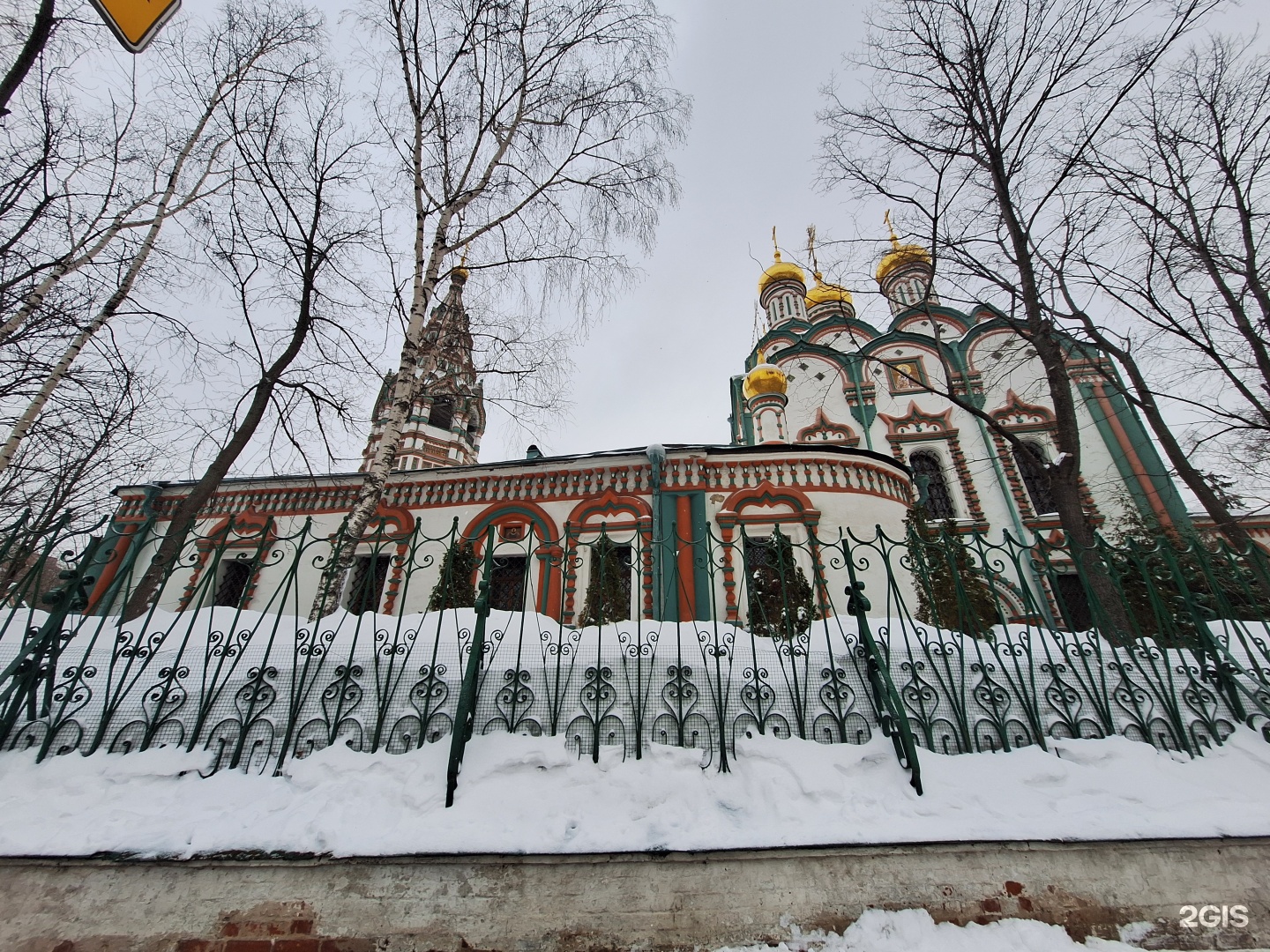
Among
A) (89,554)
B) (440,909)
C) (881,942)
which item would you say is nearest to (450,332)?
(89,554)

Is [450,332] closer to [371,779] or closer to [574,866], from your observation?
[371,779]

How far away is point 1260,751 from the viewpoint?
285cm

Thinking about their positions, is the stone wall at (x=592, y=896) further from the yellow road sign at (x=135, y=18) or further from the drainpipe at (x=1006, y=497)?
the drainpipe at (x=1006, y=497)

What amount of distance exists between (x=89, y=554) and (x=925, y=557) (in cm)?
544

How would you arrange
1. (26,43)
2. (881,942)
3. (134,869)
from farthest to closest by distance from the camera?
(26,43)
(134,869)
(881,942)

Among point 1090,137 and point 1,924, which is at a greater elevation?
point 1090,137

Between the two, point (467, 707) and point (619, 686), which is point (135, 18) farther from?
point (619, 686)

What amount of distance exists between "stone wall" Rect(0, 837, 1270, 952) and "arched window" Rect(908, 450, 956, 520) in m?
11.6

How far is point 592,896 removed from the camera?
2221mm

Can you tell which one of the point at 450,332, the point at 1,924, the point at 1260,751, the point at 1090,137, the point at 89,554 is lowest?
the point at 1,924

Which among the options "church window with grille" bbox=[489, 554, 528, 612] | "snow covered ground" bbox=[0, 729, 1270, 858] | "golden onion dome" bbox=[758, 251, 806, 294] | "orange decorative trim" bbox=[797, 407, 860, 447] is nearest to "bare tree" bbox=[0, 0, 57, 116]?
"snow covered ground" bbox=[0, 729, 1270, 858]

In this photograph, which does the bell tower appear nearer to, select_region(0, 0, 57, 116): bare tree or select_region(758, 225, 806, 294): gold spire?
select_region(0, 0, 57, 116): bare tree

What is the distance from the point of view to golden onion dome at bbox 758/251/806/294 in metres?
20.5

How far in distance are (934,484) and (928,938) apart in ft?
44.2
